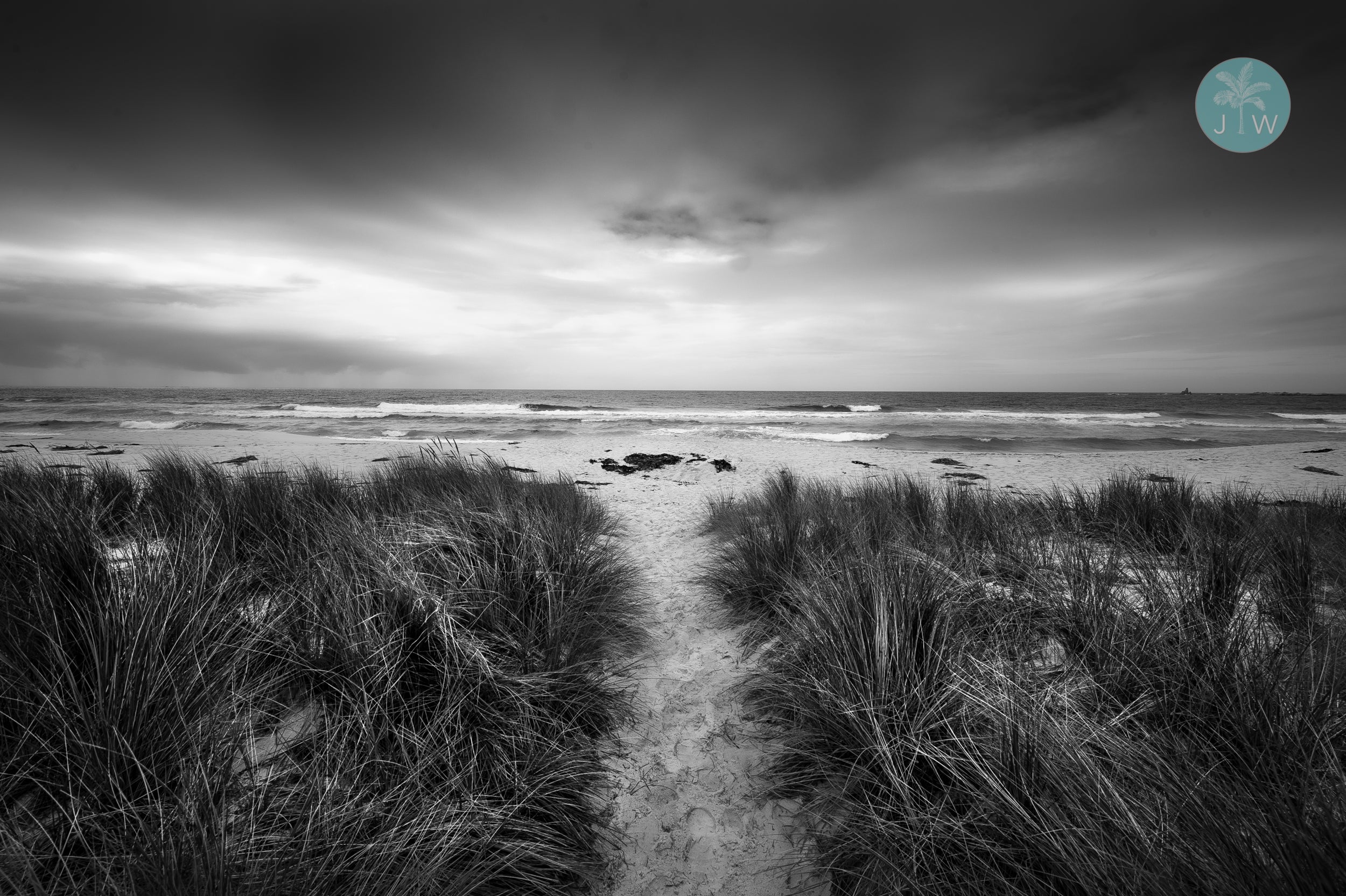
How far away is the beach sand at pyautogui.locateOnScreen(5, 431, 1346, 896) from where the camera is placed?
2.17 m

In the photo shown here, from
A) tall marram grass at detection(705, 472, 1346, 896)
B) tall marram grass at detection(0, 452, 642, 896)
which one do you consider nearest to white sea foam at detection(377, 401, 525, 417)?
tall marram grass at detection(0, 452, 642, 896)

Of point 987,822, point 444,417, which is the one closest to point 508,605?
A: point 987,822

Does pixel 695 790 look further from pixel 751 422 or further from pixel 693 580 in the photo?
pixel 751 422

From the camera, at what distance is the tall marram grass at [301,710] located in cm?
149

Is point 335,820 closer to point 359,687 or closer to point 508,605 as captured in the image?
point 359,687

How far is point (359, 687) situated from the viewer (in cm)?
221

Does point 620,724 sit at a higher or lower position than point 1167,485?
lower

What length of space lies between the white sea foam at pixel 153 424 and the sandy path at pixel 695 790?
2662cm

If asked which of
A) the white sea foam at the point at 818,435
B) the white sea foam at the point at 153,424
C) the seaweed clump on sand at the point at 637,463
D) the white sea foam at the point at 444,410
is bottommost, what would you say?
the seaweed clump on sand at the point at 637,463

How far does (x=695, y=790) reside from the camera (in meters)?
2.49

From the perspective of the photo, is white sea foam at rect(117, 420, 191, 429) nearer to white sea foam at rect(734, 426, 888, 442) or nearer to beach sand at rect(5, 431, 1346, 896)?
beach sand at rect(5, 431, 1346, 896)

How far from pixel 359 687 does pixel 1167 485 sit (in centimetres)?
878

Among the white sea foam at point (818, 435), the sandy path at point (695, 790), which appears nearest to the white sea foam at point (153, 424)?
the white sea foam at point (818, 435)

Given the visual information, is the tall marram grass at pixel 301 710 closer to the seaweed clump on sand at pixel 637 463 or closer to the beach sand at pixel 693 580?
the beach sand at pixel 693 580
